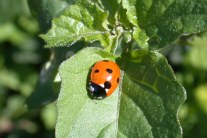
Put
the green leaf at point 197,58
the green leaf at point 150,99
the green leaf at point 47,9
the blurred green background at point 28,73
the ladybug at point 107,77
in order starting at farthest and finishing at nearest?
the green leaf at point 197,58, the blurred green background at point 28,73, the green leaf at point 47,9, the ladybug at point 107,77, the green leaf at point 150,99

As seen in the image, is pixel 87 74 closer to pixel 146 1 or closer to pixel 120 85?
pixel 120 85

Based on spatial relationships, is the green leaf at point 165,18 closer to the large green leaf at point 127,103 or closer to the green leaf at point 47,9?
the large green leaf at point 127,103

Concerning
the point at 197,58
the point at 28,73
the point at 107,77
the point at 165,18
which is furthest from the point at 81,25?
the point at 28,73

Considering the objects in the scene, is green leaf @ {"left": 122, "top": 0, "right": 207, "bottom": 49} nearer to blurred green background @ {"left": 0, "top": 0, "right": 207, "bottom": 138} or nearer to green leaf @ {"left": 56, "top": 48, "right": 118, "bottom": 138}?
green leaf @ {"left": 56, "top": 48, "right": 118, "bottom": 138}

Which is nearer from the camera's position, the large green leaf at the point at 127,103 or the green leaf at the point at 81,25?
the large green leaf at the point at 127,103

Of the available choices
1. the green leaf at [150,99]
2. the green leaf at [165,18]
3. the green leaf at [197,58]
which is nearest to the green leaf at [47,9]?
the green leaf at [165,18]

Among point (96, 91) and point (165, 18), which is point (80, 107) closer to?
point (96, 91)

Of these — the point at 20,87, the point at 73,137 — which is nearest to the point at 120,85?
the point at 73,137

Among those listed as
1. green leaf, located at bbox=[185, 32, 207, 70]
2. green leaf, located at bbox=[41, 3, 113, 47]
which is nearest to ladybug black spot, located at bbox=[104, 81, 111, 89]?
green leaf, located at bbox=[41, 3, 113, 47]
